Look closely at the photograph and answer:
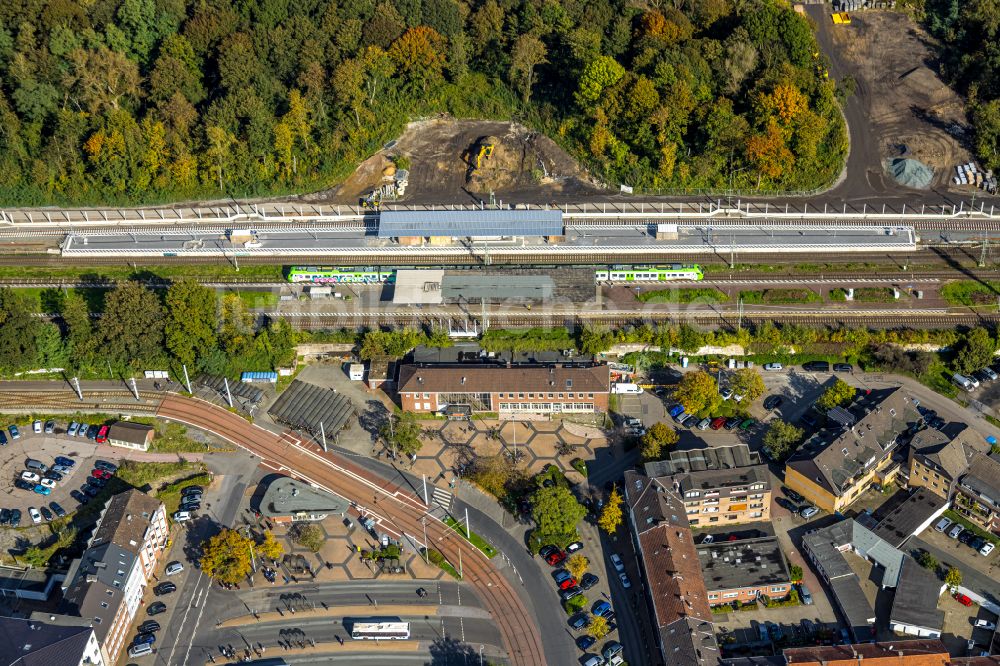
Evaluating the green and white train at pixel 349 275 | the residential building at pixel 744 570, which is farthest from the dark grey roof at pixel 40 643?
the green and white train at pixel 349 275

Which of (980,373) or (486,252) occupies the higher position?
(486,252)

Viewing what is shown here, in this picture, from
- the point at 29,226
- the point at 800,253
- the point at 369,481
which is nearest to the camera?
the point at 369,481

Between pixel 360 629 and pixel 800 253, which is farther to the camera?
pixel 800 253

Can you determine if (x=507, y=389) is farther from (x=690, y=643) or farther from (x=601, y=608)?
(x=690, y=643)

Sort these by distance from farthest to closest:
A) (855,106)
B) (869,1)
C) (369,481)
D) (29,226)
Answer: (869,1) → (855,106) → (29,226) → (369,481)

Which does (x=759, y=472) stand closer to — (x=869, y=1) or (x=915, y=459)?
(x=915, y=459)

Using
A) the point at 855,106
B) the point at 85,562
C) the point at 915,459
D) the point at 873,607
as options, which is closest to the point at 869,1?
the point at 855,106

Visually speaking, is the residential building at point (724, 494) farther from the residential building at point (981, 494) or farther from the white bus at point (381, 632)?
the white bus at point (381, 632)

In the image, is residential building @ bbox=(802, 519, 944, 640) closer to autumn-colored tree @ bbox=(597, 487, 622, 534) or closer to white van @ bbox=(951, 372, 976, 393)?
autumn-colored tree @ bbox=(597, 487, 622, 534)

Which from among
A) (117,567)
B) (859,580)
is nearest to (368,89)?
(117,567)
